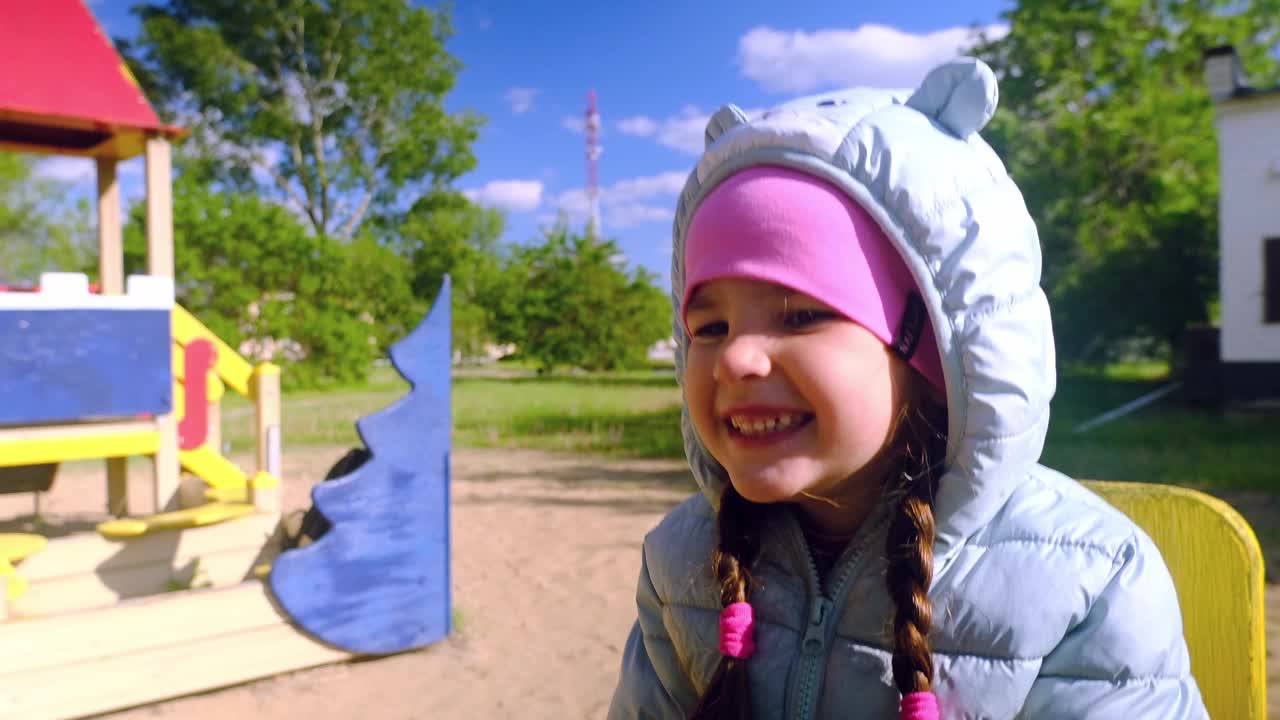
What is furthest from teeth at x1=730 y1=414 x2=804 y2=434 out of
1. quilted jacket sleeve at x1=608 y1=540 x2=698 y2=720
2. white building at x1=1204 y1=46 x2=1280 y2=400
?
white building at x1=1204 y1=46 x2=1280 y2=400

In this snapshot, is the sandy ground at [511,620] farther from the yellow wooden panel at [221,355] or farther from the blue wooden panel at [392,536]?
the yellow wooden panel at [221,355]

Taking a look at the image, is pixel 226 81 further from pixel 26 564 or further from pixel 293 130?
pixel 26 564

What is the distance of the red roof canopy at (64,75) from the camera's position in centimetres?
445

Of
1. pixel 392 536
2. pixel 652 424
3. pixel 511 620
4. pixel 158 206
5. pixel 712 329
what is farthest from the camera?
pixel 652 424

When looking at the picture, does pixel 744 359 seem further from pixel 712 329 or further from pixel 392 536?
pixel 392 536

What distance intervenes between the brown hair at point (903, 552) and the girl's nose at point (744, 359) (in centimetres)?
19

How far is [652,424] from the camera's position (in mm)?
13094

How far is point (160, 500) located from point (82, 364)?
0.91 m

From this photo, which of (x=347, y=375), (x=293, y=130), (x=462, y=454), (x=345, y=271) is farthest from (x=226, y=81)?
(x=462, y=454)

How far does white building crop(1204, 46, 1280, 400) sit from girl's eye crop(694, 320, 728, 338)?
514 inches

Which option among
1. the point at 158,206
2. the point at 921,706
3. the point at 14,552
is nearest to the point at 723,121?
the point at 921,706

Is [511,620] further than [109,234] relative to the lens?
No

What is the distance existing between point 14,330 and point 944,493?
4280 millimetres

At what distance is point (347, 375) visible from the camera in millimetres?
17797
